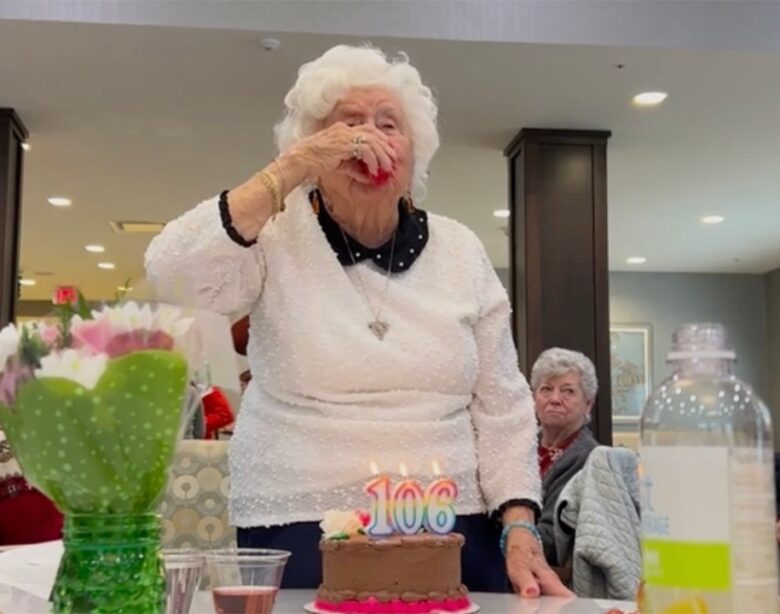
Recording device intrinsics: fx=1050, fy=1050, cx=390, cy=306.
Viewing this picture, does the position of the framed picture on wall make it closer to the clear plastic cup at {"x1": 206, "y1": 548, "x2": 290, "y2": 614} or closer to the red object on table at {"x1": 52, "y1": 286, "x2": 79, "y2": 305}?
the clear plastic cup at {"x1": 206, "y1": 548, "x2": 290, "y2": 614}

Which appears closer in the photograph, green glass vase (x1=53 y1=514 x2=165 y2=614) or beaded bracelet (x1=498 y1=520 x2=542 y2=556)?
green glass vase (x1=53 y1=514 x2=165 y2=614)

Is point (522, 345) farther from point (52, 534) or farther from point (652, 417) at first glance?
point (652, 417)

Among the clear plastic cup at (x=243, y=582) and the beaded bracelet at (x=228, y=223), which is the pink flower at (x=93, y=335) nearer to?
the clear plastic cup at (x=243, y=582)

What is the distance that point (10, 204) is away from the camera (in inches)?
219

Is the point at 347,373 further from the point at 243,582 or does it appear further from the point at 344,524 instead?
the point at 243,582

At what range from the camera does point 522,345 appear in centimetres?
590

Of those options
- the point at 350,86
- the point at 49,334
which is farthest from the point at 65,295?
the point at 350,86

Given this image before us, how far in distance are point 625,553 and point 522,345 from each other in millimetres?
3324

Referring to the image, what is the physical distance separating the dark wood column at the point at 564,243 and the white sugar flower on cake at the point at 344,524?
461cm

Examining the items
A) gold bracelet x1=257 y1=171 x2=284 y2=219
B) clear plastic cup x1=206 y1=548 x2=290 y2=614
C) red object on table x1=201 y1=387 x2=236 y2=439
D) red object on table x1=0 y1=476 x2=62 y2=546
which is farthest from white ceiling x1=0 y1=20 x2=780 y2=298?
clear plastic cup x1=206 y1=548 x2=290 y2=614

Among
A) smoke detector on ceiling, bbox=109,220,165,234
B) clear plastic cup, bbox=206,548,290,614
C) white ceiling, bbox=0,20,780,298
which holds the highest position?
white ceiling, bbox=0,20,780,298

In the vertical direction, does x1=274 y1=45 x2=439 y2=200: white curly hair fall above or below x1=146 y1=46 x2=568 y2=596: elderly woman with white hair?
above

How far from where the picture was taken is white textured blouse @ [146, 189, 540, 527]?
1.43m

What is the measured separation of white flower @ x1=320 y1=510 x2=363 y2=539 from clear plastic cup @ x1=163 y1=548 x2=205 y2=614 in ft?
0.87
